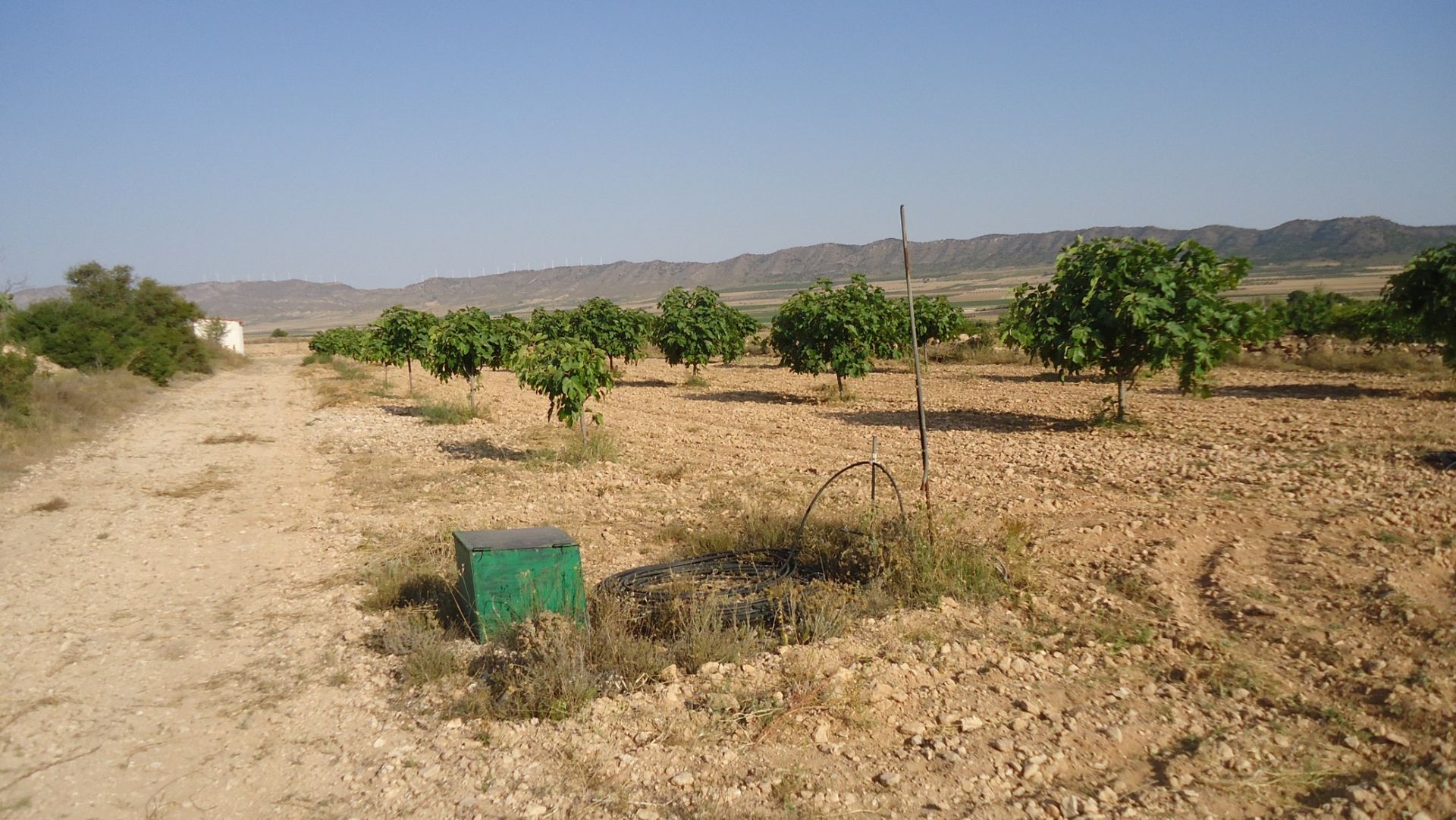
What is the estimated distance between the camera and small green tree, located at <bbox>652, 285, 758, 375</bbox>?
87.3ft

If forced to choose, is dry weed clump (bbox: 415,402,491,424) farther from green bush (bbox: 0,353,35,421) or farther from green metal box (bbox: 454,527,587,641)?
green metal box (bbox: 454,527,587,641)

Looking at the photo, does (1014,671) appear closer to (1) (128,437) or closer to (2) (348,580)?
(2) (348,580)

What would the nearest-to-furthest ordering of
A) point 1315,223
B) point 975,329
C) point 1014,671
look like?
point 1014,671 < point 975,329 < point 1315,223

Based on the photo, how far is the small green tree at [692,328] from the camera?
26.6 metres

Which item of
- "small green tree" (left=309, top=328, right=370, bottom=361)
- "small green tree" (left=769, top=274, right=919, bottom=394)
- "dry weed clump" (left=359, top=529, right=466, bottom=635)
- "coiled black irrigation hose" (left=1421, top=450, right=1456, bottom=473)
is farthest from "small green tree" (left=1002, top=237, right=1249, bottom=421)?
"small green tree" (left=309, top=328, right=370, bottom=361)

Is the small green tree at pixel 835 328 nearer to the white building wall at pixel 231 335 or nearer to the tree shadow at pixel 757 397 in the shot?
the tree shadow at pixel 757 397

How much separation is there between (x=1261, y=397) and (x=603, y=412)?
13141mm

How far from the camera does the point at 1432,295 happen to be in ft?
47.8

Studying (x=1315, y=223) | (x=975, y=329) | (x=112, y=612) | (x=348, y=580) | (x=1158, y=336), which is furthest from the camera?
(x=1315, y=223)

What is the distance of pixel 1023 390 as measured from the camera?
65.5 ft

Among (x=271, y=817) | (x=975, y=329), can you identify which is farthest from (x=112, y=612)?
(x=975, y=329)

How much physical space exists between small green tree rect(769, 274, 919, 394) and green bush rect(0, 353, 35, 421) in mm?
14981

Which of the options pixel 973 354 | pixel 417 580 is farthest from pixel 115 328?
pixel 417 580

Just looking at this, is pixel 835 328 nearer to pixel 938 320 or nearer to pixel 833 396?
pixel 833 396
